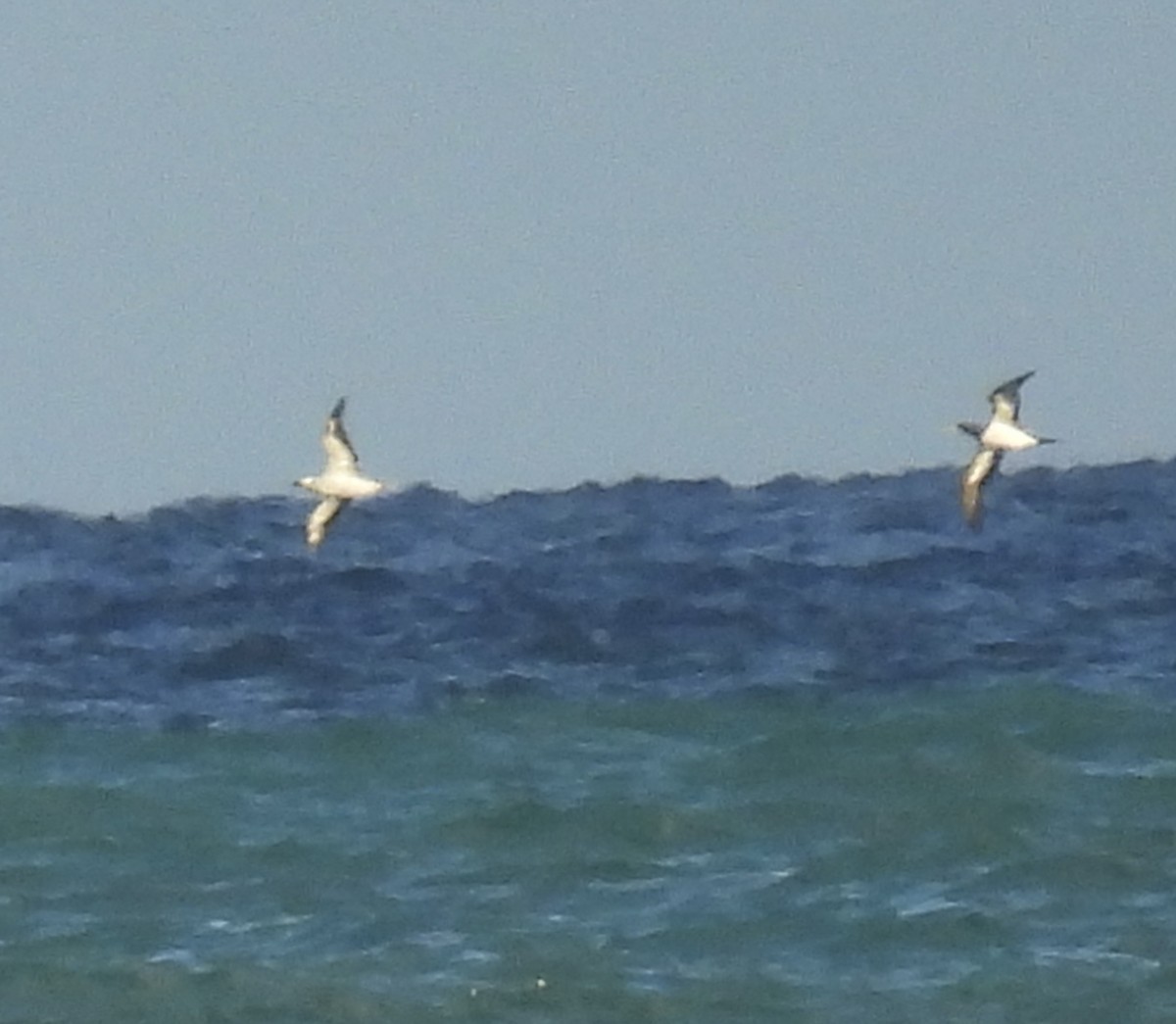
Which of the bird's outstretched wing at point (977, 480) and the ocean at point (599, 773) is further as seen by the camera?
the bird's outstretched wing at point (977, 480)

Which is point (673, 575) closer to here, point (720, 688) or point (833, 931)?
point (720, 688)

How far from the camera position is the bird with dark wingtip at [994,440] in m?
19.8

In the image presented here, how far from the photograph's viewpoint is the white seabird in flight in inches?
756

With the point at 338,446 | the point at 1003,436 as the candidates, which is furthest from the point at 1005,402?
the point at 338,446

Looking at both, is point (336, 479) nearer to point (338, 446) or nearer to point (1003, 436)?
point (338, 446)

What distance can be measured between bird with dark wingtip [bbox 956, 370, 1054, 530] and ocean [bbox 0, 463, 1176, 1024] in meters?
2.12

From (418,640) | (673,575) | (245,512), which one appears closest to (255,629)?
(418,640)

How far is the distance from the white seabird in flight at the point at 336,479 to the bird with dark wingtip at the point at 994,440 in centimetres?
384

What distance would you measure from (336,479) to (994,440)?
409 centimetres

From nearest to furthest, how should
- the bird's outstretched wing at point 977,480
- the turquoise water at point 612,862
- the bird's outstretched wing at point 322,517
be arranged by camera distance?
the turquoise water at point 612,862
the bird's outstretched wing at point 322,517
the bird's outstretched wing at point 977,480

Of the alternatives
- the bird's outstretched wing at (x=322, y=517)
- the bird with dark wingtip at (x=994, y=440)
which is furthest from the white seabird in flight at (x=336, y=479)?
the bird with dark wingtip at (x=994, y=440)

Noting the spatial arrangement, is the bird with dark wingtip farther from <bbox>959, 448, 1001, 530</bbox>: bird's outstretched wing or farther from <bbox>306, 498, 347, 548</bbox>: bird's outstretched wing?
<bbox>306, 498, 347, 548</bbox>: bird's outstretched wing

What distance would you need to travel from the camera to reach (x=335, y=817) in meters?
22.1

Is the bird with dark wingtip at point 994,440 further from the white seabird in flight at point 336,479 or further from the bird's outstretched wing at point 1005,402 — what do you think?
the white seabird in flight at point 336,479
